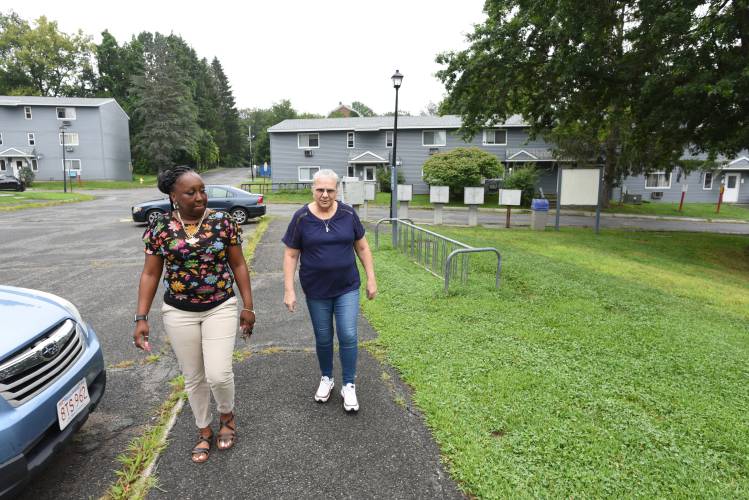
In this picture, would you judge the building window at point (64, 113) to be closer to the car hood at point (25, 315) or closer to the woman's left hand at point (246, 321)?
the car hood at point (25, 315)

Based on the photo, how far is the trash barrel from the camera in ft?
52.6

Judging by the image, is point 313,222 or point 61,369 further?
point 313,222

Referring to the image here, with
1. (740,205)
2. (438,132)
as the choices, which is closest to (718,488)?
(438,132)

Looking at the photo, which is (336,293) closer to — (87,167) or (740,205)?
(740,205)

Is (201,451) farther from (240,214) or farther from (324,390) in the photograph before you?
(240,214)

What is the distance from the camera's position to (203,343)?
267 cm

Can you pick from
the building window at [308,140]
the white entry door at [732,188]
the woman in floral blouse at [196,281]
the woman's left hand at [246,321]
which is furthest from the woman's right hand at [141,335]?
the white entry door at [732,188]

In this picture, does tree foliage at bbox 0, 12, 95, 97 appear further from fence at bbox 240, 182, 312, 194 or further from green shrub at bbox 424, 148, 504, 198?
green shrub at bbox 424, 148, 504, 198

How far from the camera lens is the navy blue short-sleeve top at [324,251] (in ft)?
10.4

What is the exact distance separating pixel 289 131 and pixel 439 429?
121 feet

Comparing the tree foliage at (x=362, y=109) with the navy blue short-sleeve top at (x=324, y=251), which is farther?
the tree foliage at (x=362, y=109)

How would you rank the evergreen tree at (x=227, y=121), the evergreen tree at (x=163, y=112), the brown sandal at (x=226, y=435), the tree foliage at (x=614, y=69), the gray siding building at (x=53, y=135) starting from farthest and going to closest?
the evergreen tree at (x=227, y=121) → the evergreen tree at (x=163, y=112) → the gray siding building at (x=53, y=135) → the tree foliage at (x=614, y=69) → the brown sandal at (x=226, y=435)

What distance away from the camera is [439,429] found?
3043 mm

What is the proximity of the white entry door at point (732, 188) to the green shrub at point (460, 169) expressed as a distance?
20.4m
